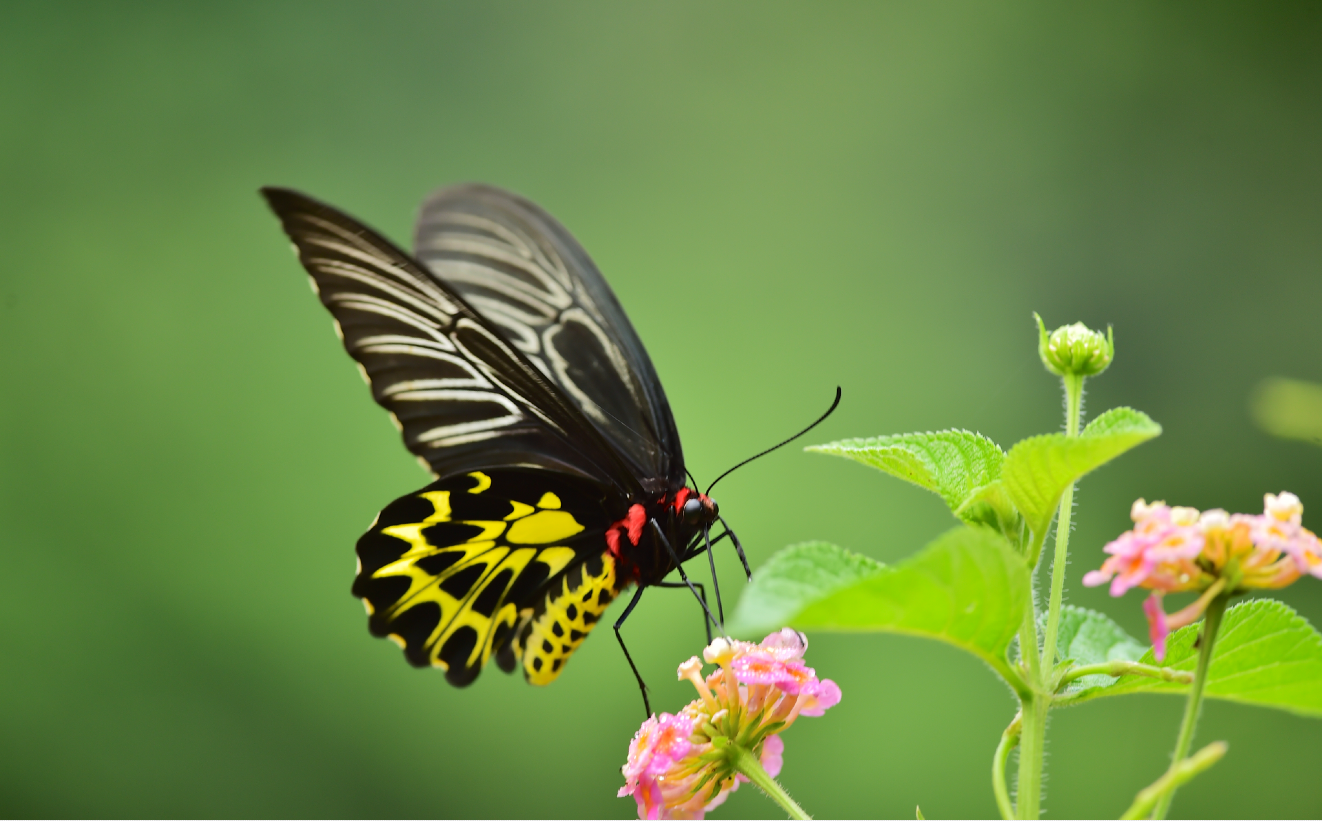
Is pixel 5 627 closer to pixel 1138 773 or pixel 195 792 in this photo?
pixel 195 792

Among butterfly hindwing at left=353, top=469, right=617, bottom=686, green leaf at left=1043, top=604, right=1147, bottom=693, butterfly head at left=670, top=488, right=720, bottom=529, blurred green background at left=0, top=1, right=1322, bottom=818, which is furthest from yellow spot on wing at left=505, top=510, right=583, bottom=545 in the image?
blurred green background at left=0, top=1, right=1322, bottom=818

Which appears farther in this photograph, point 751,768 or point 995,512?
point 751,768

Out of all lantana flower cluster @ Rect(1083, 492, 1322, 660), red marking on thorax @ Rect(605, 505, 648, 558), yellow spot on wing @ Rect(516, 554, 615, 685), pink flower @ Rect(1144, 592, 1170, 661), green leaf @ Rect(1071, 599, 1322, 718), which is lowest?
yellow spot on wing @ Rect(516, 554, 615, 685)

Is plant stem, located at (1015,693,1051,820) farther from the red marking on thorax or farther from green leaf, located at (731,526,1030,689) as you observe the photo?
the red marking on thorax

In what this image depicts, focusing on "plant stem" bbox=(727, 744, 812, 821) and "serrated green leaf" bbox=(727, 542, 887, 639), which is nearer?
"serrated green leaf" bbox=(727, 542, 887, 639)

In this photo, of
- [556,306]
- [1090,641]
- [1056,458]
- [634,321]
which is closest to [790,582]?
[1056,458]

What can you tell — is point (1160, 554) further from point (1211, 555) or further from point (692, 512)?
point (692, 512)
